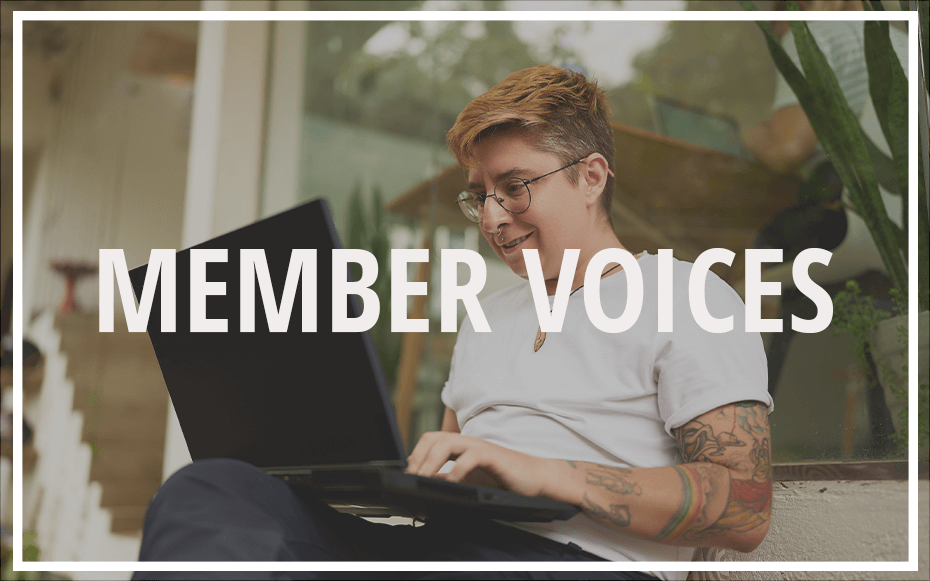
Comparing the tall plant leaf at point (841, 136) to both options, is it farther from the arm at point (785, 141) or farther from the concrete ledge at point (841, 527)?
the arm at point (785, 141)

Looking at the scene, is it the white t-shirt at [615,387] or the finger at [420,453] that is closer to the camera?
the finger at [420,453]

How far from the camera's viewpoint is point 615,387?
92 centimetres

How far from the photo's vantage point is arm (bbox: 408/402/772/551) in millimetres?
742

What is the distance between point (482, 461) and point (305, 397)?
0.66 ft

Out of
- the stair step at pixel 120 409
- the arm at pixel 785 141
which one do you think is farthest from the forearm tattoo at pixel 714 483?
the stair step at pixel 120 409

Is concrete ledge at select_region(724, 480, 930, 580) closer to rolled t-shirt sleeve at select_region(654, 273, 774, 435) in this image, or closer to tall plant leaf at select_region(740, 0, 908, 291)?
rolled t-shirt sleeve at select_region(654, 273, 774, 435)

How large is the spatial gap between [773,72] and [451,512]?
206 cm

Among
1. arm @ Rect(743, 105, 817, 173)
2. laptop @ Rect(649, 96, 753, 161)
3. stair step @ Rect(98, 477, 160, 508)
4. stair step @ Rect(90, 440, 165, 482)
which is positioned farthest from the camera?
stair step @ Rect(90, 440, 165, 482)

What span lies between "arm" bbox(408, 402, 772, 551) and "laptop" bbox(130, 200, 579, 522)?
4 cm

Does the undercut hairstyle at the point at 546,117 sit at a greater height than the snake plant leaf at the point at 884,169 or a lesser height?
greater

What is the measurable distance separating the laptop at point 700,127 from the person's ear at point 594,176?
4.05 ft

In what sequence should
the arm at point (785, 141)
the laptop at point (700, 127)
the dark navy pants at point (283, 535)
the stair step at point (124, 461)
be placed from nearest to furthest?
the dark navy pants at point (283, 535)
the arm at point (785, 141)
the laptop at point (700, 127)
the stair step at point (124, 461)

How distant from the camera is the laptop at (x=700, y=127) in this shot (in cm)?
233

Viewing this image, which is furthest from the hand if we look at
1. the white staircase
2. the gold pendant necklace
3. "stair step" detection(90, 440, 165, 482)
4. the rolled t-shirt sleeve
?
"stair step" detection(90, 440, 165, 482)
